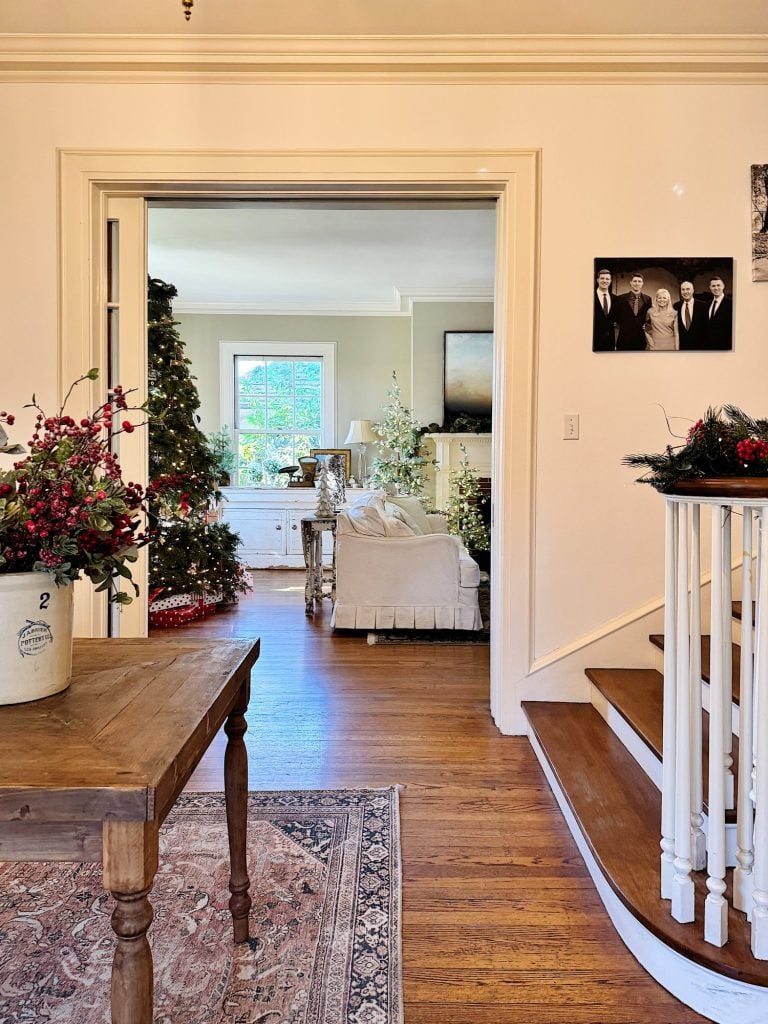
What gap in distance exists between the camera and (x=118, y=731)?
1.10 meters

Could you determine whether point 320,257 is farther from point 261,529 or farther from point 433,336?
point 261,529

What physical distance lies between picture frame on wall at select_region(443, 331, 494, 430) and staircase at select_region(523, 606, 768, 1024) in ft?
15.9

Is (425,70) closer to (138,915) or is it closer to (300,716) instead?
(300,716)

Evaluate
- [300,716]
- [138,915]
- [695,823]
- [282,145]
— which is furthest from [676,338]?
[138,915]

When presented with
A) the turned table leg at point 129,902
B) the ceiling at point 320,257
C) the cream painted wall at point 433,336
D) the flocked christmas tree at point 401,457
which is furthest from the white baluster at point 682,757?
the cream painted wall at point 433,336

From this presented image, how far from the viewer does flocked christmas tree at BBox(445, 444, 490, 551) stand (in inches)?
241

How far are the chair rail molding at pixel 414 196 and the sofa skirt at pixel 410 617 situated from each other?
165 centimetres

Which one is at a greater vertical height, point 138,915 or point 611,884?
point 138,915

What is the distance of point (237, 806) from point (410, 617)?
3.11 meters

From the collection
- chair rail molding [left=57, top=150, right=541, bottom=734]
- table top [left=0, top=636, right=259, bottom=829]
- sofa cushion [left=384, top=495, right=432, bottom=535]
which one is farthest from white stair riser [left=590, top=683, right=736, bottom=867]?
sofa cushion [left=384, top=495, right=432, bottom=535]

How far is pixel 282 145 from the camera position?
9.61ft

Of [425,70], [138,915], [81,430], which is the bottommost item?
[138,915]

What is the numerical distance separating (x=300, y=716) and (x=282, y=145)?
2537 mm

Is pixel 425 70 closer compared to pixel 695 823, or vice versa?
pixel 695 823
